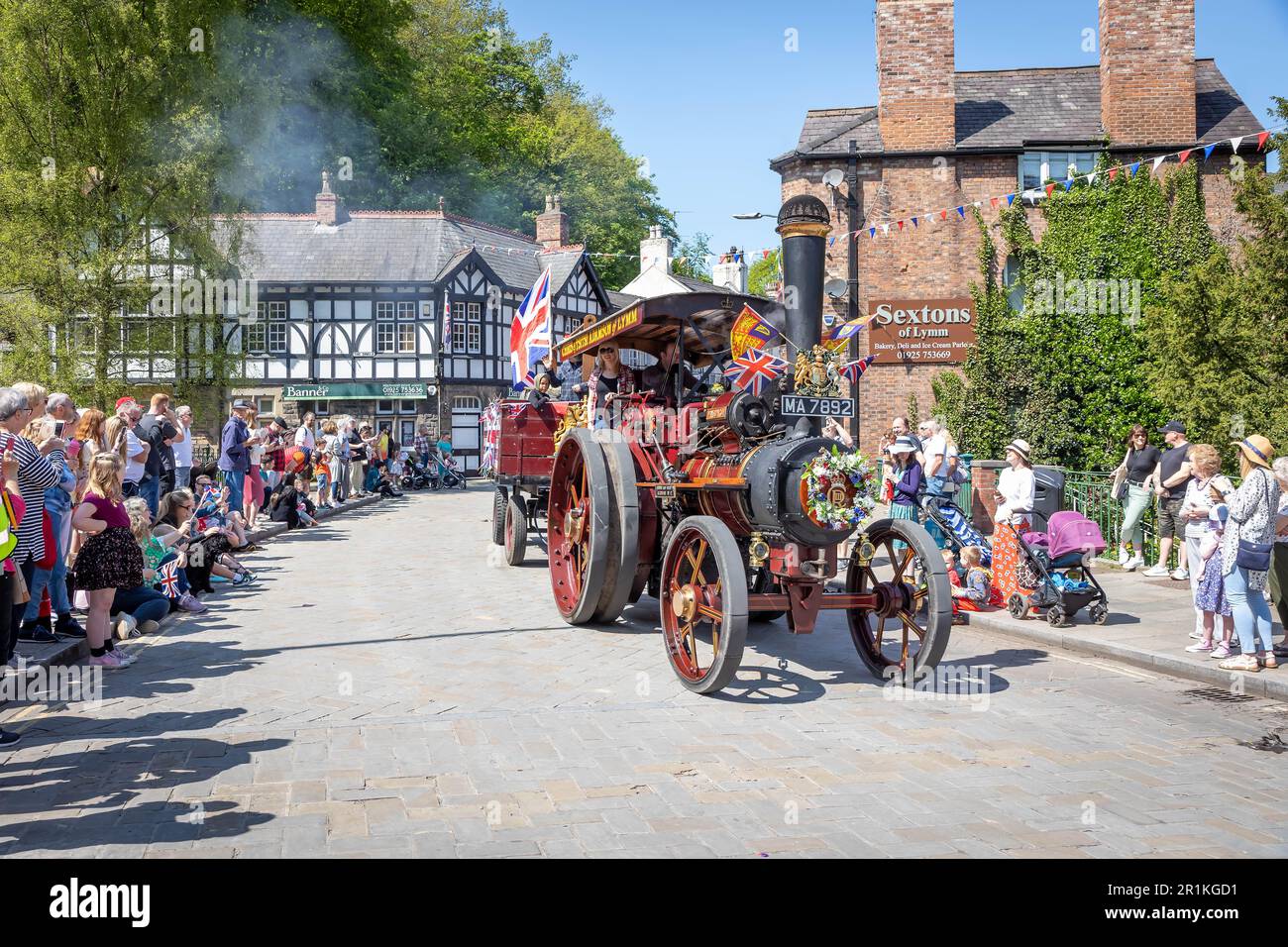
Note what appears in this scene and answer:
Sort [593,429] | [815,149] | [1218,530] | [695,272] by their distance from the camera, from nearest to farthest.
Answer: [1218,530] → [593,429] → [815,149] → [695,272]

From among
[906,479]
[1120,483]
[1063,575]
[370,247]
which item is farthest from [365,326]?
[1063,575]

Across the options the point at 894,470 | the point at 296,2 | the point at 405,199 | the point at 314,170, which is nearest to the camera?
the point at 894,470

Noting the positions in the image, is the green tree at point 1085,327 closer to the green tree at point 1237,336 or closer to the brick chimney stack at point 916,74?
the green tree at point 1237,336

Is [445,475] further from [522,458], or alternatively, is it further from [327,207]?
[522,458]

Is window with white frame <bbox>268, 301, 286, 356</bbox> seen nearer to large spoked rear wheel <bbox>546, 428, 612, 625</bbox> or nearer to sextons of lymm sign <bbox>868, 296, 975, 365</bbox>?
sextons of lymm sign <bbox>868, 296, 975, 365</bbox>

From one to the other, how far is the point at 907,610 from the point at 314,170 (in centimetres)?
3945

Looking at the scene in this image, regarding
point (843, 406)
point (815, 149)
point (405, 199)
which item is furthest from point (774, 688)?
point (405, 199)

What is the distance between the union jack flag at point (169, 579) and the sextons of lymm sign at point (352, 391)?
2784cm

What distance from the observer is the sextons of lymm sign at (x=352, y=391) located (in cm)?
3700

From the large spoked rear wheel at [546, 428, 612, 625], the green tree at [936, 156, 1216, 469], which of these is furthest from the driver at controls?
the green tree at [936, 156, 1216, 469]

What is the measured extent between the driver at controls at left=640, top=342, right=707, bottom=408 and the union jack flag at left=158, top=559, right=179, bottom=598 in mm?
4665

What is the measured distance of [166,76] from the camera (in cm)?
1734

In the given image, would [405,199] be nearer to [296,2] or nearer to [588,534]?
[296,2]

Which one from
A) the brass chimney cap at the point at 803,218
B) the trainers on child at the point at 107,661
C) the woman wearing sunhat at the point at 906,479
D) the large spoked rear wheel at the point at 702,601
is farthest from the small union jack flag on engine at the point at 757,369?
the trainers on child at the point at 107,661
